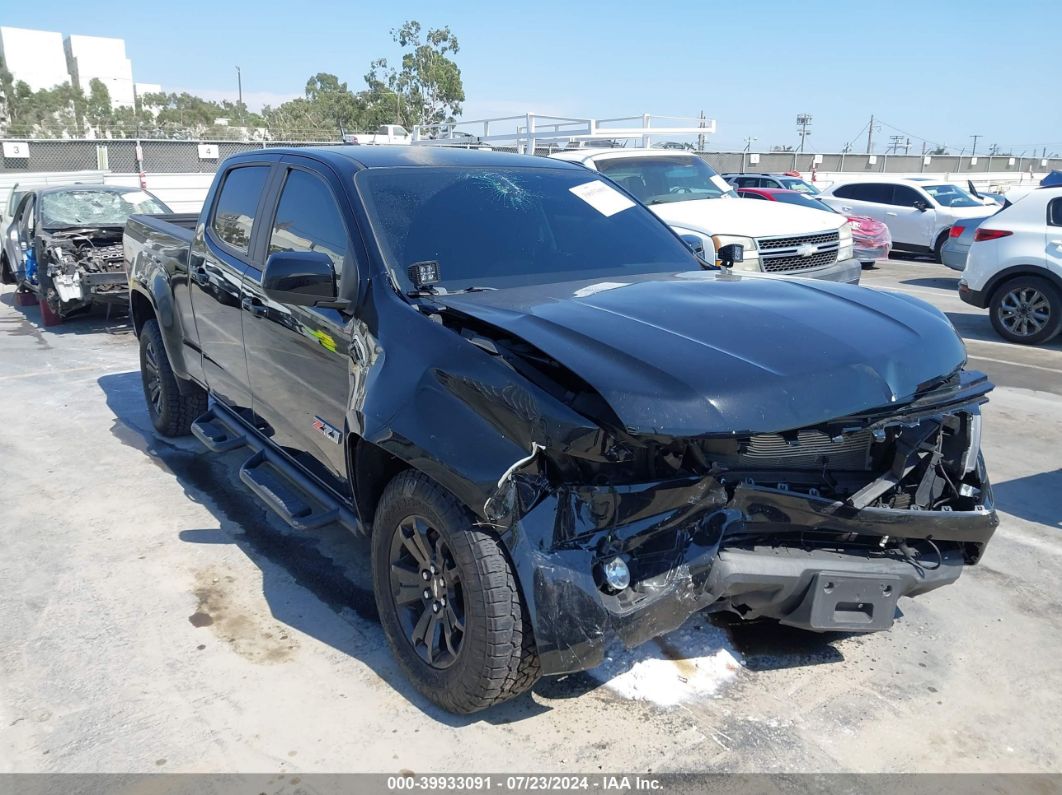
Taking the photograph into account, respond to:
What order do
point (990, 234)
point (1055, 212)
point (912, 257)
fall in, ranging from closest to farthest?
point (1055, 212) → point (990, 234) → point (912, 257)

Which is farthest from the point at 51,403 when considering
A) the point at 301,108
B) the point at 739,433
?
the point at 301,108

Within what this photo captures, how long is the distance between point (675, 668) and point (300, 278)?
209 centimetres

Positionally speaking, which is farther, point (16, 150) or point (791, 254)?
point (16, 150)

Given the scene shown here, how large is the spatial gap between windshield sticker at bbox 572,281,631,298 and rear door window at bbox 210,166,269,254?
193cm

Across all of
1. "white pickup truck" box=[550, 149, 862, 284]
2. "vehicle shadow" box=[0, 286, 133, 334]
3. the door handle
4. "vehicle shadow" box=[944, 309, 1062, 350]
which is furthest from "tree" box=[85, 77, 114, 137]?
the door handle

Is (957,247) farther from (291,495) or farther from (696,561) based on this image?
(696,561)

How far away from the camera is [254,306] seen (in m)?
4.10

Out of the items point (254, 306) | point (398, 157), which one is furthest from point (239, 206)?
point (398, 157)

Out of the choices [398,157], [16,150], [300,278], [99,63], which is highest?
[99,63]

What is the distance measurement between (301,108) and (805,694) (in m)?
72.4

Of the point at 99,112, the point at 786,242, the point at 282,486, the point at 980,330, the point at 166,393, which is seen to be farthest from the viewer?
the point at 99,112

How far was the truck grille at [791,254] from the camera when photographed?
7.98 metres

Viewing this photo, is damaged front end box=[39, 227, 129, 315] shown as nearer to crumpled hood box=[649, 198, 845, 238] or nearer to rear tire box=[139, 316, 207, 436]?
rear tire box=[139, 316, 207, 436]

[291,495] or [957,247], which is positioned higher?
[957,247]
